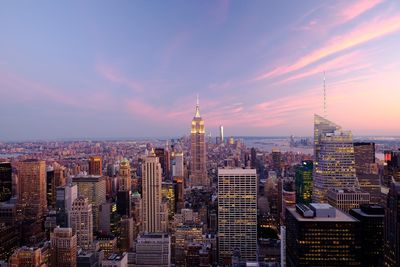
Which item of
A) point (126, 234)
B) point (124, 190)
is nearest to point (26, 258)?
point (126, 234)

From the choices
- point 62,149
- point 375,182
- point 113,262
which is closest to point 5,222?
→ point 62,149

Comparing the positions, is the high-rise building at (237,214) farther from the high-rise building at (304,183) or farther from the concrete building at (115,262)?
the high-rise building at (304,183)

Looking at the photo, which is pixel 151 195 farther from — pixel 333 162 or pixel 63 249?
pixel 333 162

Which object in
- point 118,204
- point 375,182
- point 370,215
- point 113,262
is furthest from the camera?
point 118,204

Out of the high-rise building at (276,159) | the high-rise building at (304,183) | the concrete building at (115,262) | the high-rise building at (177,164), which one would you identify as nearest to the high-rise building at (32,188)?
the concrete building at (115,262)

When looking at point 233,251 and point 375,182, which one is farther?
point 375,182

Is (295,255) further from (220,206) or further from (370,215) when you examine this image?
(220,206)

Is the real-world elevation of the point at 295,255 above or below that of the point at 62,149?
below
